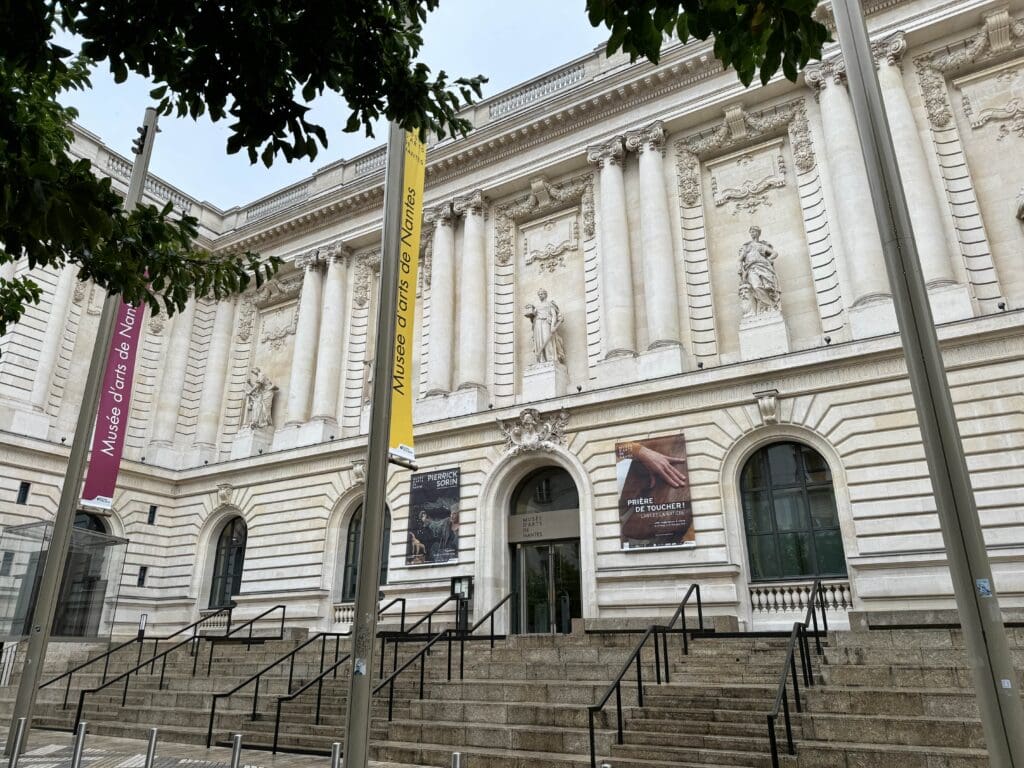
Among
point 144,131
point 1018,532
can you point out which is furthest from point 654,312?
point 144,131

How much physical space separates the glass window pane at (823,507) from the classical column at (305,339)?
608 inches

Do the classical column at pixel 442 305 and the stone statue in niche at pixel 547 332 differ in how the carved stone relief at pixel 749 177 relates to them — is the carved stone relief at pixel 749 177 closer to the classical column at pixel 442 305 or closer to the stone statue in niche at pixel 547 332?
the stone statue in niche at pixel 547 332

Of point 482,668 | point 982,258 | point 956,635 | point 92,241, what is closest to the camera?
point 92,241

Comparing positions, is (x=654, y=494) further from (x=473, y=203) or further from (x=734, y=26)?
(x=734, y=26)

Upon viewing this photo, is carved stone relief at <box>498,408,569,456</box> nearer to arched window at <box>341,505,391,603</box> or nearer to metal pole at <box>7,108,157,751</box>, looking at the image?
arched window at <box>341,505,391,603</box>

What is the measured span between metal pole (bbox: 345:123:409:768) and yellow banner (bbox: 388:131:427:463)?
25cm

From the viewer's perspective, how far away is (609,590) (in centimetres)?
1658

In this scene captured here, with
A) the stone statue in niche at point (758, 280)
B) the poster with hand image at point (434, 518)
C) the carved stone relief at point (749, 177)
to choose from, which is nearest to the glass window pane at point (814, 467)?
the stone statue in niche at point (758, 280)

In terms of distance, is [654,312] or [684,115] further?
[684,115]

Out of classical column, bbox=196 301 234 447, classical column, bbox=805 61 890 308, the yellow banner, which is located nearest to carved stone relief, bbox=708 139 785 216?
classical column, bbox=805 61 890 308

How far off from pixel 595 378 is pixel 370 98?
47.0 feet

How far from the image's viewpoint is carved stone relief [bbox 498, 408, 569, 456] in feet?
60.9

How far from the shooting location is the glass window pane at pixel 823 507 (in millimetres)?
15289

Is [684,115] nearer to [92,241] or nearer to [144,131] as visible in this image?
[144,131]
